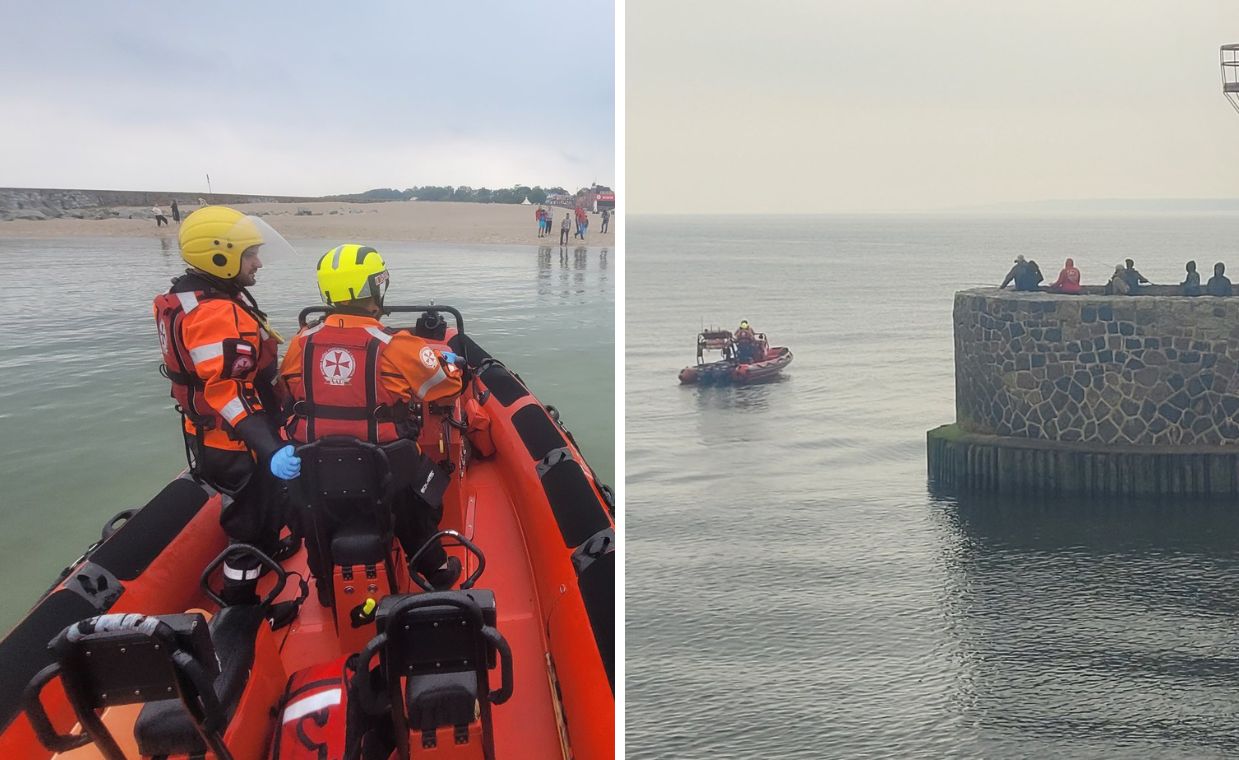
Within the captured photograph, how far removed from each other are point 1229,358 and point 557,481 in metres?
12.4

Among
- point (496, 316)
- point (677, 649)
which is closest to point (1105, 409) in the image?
point (677, 649)

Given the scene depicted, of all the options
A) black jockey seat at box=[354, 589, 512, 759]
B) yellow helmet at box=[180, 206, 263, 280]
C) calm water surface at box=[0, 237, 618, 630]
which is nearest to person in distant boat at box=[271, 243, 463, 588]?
yellow helmet at box=[180, 206, 263, 280]

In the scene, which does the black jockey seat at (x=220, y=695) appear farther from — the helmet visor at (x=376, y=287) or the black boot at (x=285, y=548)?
the helmet visor at (x=376, y=287)

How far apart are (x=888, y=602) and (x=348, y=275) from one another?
11.7m

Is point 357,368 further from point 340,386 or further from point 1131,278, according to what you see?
point 1131,278

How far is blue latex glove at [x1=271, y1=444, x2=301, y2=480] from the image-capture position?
5.74 feet

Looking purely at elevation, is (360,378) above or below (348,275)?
below

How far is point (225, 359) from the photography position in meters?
1.77

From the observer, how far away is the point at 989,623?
11.7m

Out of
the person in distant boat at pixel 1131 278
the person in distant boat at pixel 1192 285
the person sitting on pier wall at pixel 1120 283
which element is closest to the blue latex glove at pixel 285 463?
the person sitting on pier wall at pixel 1120 283

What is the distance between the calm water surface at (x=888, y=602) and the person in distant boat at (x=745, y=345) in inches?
76.1

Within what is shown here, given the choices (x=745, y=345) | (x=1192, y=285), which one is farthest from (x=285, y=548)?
(x=745, y=345)

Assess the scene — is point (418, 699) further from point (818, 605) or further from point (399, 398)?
point (818, 605)

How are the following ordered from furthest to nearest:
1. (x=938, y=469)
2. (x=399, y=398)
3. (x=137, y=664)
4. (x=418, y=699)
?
(x=938, y=469), (x=399, y=398), (x=418, y=699), (x=137, y=664)
